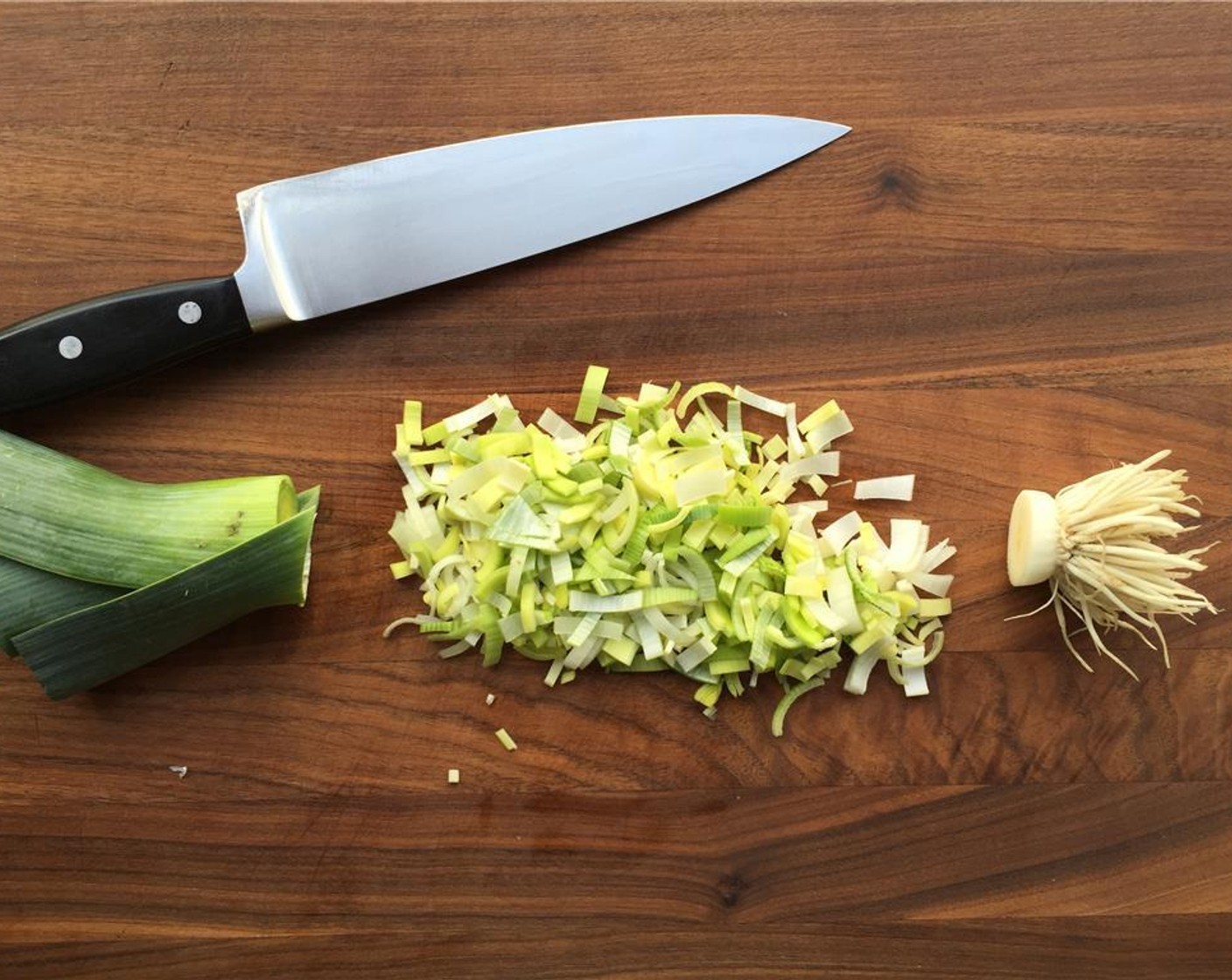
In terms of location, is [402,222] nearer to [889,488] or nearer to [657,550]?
[657,550]

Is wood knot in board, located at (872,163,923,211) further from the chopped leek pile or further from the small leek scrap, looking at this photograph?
the small leek scrap

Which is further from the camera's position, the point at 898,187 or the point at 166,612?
the point at 898,187

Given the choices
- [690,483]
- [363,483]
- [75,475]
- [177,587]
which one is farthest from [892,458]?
[75,475]

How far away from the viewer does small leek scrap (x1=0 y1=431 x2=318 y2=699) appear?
111 centimetres

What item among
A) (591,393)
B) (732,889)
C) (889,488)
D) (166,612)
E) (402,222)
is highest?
(402,222)

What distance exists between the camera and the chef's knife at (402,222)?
3.75ft

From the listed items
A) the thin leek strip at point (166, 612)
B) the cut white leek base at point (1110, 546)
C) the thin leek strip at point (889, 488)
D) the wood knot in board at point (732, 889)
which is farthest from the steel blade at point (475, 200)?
the wood knot in board at point (732, 889)

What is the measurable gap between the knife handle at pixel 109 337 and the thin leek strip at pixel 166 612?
0.24 metres

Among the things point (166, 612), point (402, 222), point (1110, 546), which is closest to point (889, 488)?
point (1110, 546)

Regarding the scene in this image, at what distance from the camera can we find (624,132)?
1.21 metres

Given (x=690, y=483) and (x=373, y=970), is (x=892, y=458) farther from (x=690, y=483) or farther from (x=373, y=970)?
(x=373, y=970)

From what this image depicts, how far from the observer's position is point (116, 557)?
1.13 m

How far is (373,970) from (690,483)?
0.72m

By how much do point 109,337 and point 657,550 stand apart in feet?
2.21
